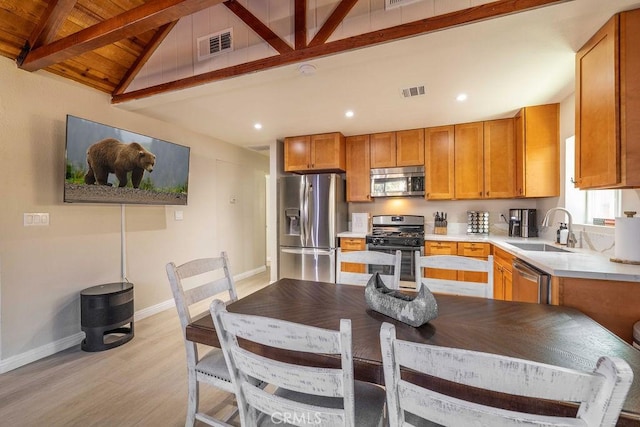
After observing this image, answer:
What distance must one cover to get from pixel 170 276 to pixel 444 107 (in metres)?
3.12

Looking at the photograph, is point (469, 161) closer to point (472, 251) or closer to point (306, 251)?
point (472, 251)

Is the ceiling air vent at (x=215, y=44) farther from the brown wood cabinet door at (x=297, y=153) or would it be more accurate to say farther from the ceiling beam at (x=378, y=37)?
the brown wood cabinet door at (x=297, y=153)

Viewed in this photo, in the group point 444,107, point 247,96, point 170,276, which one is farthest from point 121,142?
point 444,107

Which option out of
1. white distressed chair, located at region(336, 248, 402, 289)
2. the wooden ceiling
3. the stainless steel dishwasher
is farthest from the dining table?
the wooden ceiling

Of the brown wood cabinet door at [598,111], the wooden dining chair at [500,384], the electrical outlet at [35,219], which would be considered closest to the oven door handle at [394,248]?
the brown wood cabinet door at [598,111]

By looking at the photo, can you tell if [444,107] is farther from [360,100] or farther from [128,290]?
[128,290]

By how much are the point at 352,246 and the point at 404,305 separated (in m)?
2.84

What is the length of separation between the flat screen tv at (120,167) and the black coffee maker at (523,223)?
425cm

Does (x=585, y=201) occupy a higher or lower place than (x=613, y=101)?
lower

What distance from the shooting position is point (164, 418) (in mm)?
1732

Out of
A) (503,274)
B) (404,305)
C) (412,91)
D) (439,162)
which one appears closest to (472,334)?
(404,305)

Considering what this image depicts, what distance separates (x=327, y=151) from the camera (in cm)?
414

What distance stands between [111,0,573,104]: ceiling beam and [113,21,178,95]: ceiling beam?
57cm

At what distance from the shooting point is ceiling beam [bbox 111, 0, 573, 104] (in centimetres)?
156
